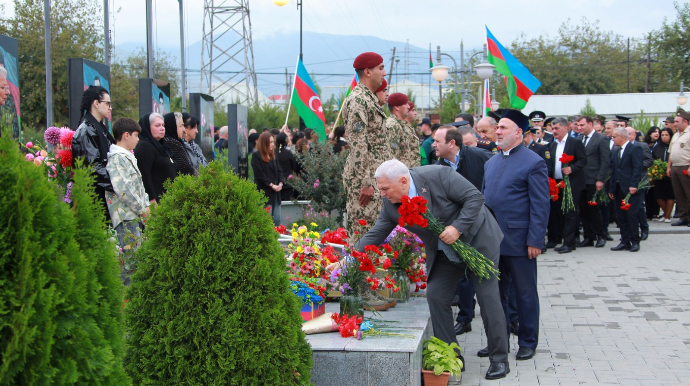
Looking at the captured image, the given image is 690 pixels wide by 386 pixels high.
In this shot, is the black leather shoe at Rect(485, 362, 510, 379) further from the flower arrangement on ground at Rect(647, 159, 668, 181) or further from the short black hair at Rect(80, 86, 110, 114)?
the flower arrangement on ground at Rect(647, 159, 668, 181)

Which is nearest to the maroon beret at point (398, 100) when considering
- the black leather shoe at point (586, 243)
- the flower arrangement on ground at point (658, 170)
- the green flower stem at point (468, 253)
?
the green flower stem at point (468, 253)

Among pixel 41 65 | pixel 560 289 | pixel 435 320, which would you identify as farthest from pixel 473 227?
pixel 41 65

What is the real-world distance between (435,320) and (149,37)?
901 centimetres

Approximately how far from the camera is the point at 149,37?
12.3m

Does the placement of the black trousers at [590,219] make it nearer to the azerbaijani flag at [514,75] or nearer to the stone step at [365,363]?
the azerbaijani flag at [514,75]

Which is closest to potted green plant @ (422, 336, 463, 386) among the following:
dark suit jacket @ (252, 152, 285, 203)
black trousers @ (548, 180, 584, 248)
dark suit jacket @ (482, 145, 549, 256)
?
dark suit jacket @ (482, 145, 549, 256)

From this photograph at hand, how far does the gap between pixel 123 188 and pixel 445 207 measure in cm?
303

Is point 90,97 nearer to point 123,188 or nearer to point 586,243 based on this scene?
point 123,188

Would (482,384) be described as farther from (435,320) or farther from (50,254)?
(50,254)

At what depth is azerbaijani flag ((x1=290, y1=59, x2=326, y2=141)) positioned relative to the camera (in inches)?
589

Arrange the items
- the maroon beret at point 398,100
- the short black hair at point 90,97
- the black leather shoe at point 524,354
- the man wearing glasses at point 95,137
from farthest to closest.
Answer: the maroon beret at point 398,100
the short black hair at point 90,97
the man wearing glasses at point 95,137
the black leather shoe at point 524,354

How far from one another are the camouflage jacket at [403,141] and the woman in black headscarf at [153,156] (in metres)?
2.67

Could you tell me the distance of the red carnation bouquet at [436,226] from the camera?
4.71m

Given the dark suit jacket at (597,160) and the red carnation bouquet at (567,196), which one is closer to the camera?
the red carnation bouquet at (567,196)
